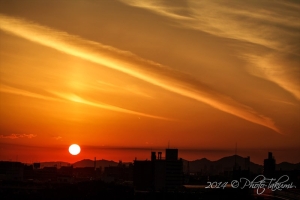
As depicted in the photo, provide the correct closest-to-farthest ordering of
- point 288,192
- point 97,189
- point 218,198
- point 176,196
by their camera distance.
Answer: point 288,192, point 218,198, point 176,196, point 97,189

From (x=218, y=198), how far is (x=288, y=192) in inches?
1099

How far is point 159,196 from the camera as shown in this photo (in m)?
115

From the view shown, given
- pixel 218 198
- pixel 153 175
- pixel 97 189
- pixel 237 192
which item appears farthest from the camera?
pixel 153 175

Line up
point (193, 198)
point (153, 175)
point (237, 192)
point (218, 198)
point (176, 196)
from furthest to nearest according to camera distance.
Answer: point (153, 175), point (176, 196), point (193, 198), point (218, 198), point (237, 192)

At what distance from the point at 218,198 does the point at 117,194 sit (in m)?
26.6

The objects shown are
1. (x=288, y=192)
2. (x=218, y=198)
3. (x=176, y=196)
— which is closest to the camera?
(x=288, y=192)

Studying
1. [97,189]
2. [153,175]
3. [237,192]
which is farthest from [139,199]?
[153,175]

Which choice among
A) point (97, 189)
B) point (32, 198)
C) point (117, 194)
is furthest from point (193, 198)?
point (32, 198)

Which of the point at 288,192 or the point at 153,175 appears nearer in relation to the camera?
the point at 288,192

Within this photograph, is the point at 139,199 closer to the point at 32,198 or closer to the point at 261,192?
the point at 32,198

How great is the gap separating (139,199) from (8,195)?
32.9 meters

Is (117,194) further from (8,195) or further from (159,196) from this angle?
(8,195)

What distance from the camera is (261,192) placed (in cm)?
7250

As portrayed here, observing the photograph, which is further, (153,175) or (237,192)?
(153,175)
